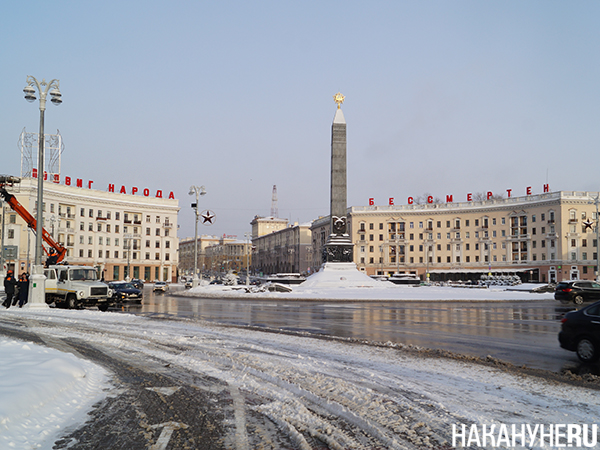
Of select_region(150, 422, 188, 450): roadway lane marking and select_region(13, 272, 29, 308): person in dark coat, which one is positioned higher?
select_region(13, 272, 29, 308): person in dark coat

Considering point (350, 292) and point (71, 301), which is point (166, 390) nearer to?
point (71, 301)

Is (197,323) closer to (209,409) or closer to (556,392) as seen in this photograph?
(209,409)

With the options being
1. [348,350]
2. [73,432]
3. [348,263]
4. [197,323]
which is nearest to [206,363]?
[348,350]

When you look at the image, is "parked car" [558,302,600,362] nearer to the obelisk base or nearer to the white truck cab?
the white truck cab

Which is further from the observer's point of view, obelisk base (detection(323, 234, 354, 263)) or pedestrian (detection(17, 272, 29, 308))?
obelisk base (detection(323, 234, 354, 263))

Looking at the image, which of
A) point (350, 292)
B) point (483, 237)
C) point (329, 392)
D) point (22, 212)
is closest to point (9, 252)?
point (22, 212)

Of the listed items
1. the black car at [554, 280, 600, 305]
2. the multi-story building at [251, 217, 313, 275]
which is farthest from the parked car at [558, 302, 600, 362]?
the multi-story building at [251, 217, 313, 275]

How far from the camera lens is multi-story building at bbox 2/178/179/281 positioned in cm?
8975

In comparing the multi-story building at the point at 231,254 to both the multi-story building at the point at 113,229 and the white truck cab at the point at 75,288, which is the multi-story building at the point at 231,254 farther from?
the white truck cab at the point at 75,288

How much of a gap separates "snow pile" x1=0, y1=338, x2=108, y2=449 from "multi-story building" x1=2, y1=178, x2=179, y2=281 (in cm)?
8407

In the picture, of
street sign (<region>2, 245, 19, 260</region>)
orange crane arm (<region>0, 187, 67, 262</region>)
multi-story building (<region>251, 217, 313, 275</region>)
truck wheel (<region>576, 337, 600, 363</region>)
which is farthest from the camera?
multi-story building (<region>251, 217, 313, 275</region>)

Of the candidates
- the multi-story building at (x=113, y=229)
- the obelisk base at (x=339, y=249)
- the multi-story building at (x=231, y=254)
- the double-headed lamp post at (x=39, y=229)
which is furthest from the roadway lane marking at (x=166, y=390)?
the multi-story building at (x=231, y=254)

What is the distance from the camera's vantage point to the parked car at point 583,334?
9.42 m

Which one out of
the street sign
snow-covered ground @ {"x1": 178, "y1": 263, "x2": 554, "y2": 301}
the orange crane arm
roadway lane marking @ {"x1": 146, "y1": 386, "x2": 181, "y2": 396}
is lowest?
snow-covered ground @ {"x1": 178, "y1": 263, "x2": 554, "y2": 301}
